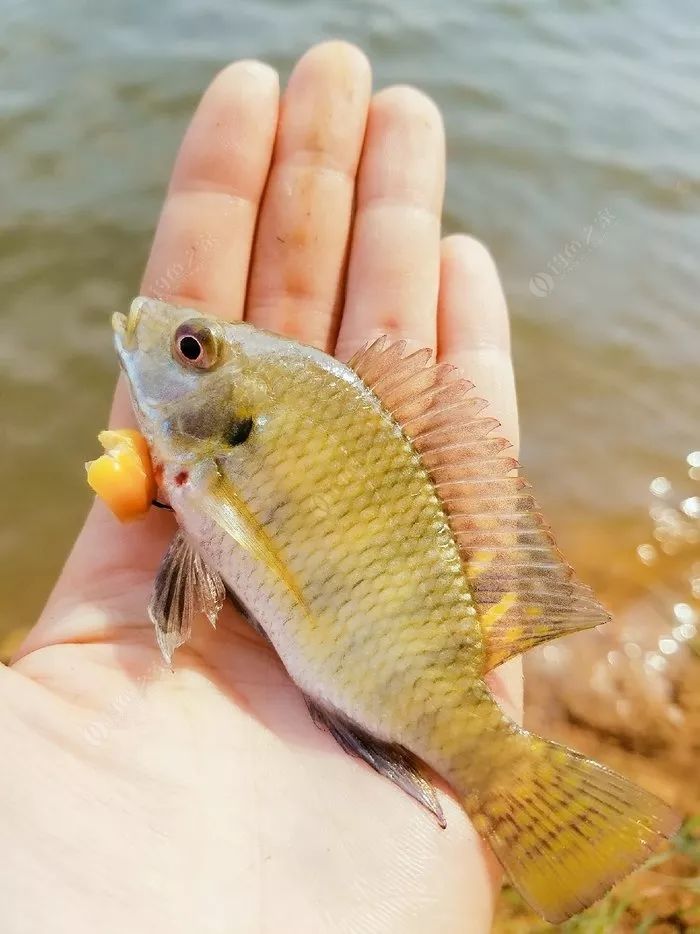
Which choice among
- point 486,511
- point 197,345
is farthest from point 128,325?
point 486,511

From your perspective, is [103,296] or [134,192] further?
[134,192]

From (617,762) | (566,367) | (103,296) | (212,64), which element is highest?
(212,64)

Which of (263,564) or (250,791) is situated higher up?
(263,564)

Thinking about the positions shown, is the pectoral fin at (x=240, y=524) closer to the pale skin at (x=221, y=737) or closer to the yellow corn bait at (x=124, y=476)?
the yellow corn bait at (x=124, y=476)

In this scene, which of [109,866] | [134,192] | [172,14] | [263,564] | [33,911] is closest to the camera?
[33,911]

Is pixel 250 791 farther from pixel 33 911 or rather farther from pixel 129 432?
pixel 129 432

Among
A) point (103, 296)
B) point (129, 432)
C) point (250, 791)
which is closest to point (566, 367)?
point (103, 296)

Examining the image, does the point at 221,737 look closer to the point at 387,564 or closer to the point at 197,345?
the point at 387,564

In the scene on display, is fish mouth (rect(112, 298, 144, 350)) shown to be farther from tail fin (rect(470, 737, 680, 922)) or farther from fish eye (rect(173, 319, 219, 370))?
tail fin (rect(470, 737, 680, 922))
